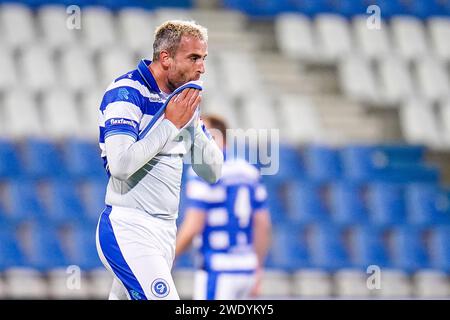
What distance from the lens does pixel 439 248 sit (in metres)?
9.86

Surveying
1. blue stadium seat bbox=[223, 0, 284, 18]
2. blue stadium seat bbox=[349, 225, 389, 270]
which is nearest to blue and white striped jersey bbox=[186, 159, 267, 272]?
blue stadium seat bbox=[349, 225, 389, 270]

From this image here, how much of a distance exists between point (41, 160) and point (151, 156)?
5439 millimetres

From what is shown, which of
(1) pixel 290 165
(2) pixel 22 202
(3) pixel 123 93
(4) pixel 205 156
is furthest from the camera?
(1) pixel 290 165

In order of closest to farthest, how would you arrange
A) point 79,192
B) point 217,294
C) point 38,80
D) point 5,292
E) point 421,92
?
point 217,294 → point 5,292 → point 79,192 → point 38,80 → point 421,92

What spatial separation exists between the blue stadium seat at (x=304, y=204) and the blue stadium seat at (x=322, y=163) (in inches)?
9.0

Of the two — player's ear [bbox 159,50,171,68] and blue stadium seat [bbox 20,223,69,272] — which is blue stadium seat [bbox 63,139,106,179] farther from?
player's ear [bbox 159,50,171,68]

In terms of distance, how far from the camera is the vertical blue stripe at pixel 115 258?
429cm

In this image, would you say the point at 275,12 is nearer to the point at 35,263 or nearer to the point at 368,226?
the point at 368,226

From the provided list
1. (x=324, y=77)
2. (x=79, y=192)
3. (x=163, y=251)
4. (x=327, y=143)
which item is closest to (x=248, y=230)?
(x=163, y=251)

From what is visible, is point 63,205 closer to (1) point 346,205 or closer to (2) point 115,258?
(1) point 346,205

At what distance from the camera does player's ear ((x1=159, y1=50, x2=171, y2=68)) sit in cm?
427

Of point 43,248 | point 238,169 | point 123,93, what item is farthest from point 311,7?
point 123,93

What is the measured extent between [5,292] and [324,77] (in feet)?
14.1

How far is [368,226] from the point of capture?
9844 millimetres
